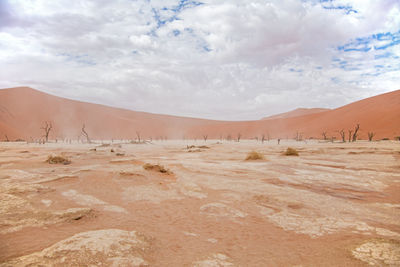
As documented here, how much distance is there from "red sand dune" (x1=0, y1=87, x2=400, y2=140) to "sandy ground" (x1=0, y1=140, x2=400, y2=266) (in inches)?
1685

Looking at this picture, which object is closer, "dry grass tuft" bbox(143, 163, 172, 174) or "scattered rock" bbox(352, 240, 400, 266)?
"scattered rock" bbox(352, 240, 400, 266)

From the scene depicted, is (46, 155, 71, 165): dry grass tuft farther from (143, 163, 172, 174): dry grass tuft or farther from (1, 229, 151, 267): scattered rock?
(1, 229, 151, 267): scattered rock

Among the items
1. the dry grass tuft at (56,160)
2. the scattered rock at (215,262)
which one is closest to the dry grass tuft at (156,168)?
the dry grass tuft at (56,160)

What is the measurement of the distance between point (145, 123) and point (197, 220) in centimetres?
7947

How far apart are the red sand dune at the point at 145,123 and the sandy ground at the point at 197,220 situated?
42810 millimetres

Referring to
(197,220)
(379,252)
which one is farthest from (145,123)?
(379,252)

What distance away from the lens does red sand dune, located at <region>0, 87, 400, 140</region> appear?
48188mm

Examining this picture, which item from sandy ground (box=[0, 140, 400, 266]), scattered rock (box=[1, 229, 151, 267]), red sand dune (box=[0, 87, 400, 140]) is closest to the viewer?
scattered rock (box=[1, 229, 151, 267])

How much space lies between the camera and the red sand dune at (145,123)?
48188 mm

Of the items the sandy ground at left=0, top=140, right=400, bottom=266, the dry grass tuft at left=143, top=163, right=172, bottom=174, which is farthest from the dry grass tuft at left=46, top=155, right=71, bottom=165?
the dry grass tuft at left=143, top=163, right=172, bottom=174

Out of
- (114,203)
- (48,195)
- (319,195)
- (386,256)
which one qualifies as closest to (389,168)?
(319,195)

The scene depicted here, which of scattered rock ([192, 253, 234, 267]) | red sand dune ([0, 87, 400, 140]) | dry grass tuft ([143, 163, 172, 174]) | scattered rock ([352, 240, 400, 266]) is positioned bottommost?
scattered rock ([192, 253, 234, 267])

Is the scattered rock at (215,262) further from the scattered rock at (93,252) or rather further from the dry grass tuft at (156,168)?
the dry grass tuft at (156,168)

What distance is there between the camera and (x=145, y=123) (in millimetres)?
81562
